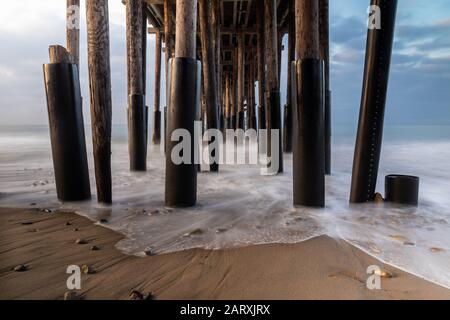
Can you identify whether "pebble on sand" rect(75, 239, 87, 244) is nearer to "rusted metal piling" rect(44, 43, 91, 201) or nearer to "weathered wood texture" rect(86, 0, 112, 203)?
"weathered wood texture" rect(86, 0, 112, 203)

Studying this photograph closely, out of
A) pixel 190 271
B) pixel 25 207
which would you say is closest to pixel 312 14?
pixel 190 271

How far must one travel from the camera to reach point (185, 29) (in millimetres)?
3117

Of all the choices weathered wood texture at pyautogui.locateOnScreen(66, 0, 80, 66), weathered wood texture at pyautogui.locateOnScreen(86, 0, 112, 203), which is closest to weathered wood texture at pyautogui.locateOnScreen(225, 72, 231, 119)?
weathered wood texture at pyautogui.locateOnScreen(66, 0, 80, 66)

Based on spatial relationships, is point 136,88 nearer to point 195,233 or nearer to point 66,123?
point 66,123

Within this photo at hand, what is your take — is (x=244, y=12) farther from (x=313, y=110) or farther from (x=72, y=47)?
(x=313, y=110)

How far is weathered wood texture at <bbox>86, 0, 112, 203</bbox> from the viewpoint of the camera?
2.99m

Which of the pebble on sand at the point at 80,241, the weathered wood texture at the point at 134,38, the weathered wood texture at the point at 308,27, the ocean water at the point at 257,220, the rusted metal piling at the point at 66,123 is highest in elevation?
the weathered wood texture at the point at 134,38

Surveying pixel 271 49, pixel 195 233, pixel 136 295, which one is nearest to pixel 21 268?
pixel 136 295

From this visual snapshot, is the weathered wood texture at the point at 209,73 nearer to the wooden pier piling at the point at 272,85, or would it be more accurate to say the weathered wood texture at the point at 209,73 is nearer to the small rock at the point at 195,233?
the wooden pier piling at the point at 272,85

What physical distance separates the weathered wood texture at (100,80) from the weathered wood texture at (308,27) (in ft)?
6.05

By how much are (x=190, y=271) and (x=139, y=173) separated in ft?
14.1

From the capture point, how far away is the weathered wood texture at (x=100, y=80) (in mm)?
2990

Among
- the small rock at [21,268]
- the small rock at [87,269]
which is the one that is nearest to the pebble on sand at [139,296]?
the small rock at [87,269]

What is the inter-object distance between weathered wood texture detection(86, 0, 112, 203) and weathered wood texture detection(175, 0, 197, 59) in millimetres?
679
